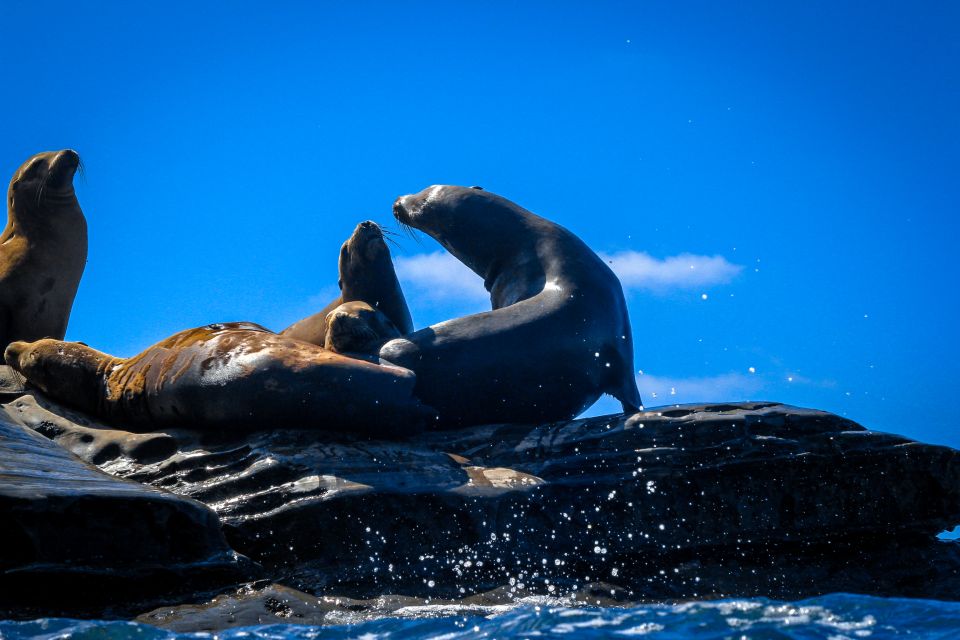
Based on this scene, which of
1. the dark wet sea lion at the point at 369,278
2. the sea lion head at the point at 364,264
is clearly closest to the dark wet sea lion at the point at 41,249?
the dark wet sea lion at the point at 369,278

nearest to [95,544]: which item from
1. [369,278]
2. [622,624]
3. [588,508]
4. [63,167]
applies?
[622,624]

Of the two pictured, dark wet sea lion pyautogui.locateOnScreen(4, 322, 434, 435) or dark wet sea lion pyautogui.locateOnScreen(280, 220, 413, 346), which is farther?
dark wet sea lion pyautogui.locateOnScreen(280, 220, 413, 346)

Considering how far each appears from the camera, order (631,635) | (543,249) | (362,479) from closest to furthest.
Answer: (631,635) < (362,479) < (543,249)

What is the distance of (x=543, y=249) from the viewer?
815 centimetres

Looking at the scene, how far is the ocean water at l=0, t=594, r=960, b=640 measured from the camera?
3.80 meters

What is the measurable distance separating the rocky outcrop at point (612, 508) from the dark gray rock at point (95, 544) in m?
0.44

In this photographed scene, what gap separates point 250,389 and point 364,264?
2.38 metres

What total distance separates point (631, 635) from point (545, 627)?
1.12 feet

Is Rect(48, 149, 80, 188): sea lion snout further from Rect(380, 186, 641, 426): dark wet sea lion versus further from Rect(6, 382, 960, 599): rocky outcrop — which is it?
Rect(6, 382, 960, 599): rocky outcrop

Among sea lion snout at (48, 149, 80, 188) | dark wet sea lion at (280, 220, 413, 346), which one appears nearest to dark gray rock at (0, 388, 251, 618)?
dark wet sea lion at (280, 220, 413, 346)

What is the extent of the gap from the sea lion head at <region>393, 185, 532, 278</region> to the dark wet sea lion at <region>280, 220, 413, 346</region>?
2.85 ft

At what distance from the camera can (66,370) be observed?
6789 millimetres

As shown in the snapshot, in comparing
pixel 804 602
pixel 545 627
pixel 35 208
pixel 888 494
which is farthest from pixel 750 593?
pixel 35 208

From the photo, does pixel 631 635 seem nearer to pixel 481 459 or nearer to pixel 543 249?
pixel 481 459
